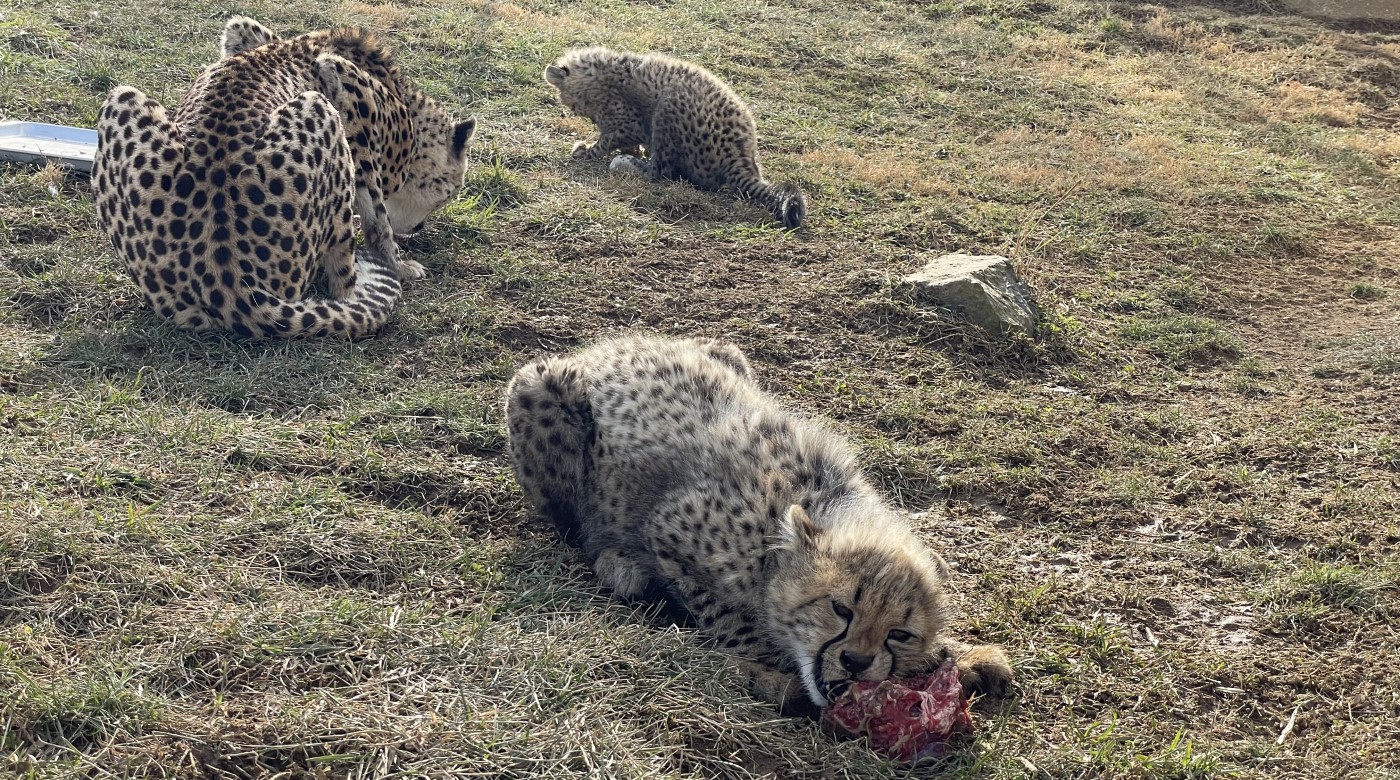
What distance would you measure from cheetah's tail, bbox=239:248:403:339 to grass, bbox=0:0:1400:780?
0.09m

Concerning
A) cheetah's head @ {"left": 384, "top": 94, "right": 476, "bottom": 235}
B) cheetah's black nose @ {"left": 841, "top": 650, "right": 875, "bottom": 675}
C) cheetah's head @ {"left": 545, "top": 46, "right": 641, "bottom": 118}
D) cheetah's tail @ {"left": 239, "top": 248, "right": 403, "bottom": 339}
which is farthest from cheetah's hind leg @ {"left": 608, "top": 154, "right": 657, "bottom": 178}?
cheetah's black nose @ {"left": 841, "top": 650, "right": 875, "bottom": 675}

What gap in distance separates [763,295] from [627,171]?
1.92m

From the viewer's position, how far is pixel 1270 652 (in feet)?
Result: 11.3

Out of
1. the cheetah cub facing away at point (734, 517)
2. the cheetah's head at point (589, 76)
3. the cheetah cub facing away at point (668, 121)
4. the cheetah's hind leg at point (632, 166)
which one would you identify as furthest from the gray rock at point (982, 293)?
the cheetah's head at point (589, 76)

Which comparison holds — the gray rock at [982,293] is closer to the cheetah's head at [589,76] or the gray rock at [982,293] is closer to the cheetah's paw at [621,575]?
the cheetah's paw at [621,575]

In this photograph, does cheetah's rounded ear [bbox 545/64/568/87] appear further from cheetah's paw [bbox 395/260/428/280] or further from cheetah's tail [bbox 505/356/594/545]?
cheetah's tail [bbox 505/356/594/545]

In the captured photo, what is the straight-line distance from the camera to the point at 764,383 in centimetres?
483

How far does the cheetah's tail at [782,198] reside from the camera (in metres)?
6.40

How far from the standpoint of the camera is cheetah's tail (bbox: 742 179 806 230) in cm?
640

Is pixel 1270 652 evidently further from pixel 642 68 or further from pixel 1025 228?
pixel 642 68

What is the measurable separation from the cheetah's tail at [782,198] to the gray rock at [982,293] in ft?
3.05

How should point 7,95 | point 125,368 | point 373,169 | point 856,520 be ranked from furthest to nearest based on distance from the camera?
1. point 7,95
2. point 373,169
3. point 125,368
4. point 856,520

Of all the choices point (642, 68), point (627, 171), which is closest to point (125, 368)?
point (627, 171)

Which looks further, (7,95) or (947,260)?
(7,95)
